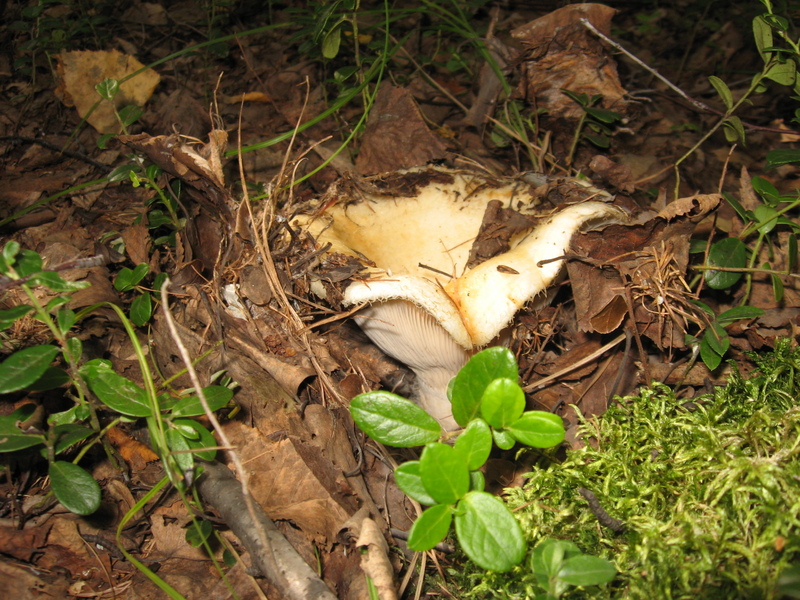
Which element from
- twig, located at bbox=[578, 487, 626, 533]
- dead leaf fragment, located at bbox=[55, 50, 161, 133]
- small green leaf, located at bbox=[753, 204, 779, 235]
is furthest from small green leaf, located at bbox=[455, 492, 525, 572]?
dead leaf fragment, located at bbox=[55, 50, 161, 133]

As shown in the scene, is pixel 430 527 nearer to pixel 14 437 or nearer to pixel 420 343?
pixel 420 343

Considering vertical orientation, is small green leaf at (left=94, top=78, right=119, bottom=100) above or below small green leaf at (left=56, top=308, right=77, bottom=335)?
above

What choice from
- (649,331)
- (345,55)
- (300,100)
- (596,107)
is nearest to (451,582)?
(649,331)

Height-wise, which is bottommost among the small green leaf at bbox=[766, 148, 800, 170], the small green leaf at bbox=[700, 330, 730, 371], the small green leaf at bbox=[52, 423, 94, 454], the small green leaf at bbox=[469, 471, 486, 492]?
the small green leaf at bbox=[700, 330, 730, 371]

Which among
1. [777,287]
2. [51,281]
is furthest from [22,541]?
[777,287]

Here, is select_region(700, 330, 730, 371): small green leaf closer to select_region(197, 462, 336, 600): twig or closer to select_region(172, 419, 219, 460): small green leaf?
select_region(197, 462, 336, 600): twig

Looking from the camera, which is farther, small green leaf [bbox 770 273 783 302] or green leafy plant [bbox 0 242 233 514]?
small green leaf [bbox 770 273 783 302]

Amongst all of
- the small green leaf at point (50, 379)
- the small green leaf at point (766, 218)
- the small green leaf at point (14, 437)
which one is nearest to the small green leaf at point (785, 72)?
the small green leaf at point (766, 218)
